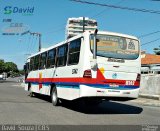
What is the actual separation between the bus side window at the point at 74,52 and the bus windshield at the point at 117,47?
82cm

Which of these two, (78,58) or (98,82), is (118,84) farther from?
(78,58)

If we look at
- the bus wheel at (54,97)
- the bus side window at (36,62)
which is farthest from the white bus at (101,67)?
the bus side window at (36,62)

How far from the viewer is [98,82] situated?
1385 centimetres

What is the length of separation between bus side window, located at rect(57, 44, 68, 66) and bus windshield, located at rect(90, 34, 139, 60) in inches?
96.6

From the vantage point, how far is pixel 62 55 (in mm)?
16719

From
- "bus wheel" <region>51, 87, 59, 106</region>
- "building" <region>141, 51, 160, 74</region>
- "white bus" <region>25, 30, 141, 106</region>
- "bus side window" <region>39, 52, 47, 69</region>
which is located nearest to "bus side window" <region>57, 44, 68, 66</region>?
"white bus" <region>25, 30, 141, 106</region>

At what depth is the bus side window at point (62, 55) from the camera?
16250 mm

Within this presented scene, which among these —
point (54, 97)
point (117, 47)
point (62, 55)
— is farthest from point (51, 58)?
point (117, 47)

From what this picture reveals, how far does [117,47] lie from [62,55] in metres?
3.21

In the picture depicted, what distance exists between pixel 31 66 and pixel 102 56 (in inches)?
439

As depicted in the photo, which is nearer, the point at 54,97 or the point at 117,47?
the point at 117,47

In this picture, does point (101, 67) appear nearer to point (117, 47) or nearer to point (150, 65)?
point (117, 47)

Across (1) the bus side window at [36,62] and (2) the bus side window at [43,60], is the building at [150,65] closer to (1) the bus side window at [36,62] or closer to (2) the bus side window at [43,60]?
(1) the bus side window at [36,62]

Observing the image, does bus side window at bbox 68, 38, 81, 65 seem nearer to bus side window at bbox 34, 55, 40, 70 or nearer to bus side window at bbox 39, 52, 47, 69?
bus side window at bbox 39, 52, 47, 69
